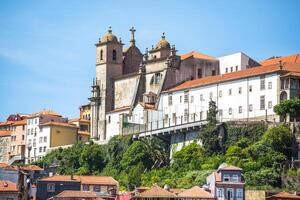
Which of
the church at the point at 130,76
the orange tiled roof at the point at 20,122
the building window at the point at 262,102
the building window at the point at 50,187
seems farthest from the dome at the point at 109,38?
the building window at the point at 50,187

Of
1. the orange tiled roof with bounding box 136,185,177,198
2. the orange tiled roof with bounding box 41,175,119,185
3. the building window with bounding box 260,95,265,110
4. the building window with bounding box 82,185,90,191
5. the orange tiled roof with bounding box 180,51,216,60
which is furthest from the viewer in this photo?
the orange tiled roof with bounding box 180,51,216,60

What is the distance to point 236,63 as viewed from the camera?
124 m

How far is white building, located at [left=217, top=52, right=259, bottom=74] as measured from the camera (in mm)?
123125

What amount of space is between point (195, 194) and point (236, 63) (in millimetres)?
37259

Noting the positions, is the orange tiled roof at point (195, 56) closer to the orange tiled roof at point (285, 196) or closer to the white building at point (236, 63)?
the white building at point (236, 63)

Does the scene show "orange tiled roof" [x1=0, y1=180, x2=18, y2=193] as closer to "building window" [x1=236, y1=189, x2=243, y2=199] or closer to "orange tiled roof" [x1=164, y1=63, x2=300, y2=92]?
"building window" [x1=236, y1=189, x2=243, y2=199]

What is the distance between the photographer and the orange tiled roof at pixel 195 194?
8881cm

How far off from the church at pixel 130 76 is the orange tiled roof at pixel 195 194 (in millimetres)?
31983

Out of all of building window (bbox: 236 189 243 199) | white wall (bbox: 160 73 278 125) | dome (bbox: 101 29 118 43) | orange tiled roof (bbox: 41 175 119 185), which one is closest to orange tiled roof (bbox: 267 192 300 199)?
building window (bbox: 236 189 243 199)

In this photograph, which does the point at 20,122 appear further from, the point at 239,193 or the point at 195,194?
the point at 195,194

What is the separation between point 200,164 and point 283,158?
10.1m

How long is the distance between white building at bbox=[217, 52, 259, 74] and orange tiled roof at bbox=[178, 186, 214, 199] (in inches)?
1360

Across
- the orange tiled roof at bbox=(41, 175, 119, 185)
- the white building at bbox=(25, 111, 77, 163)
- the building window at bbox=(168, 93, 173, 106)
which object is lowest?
the orange tiled roof at bbox=(41, 175, 119, 185)

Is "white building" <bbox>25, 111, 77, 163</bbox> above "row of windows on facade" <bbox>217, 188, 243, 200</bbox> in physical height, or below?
above
